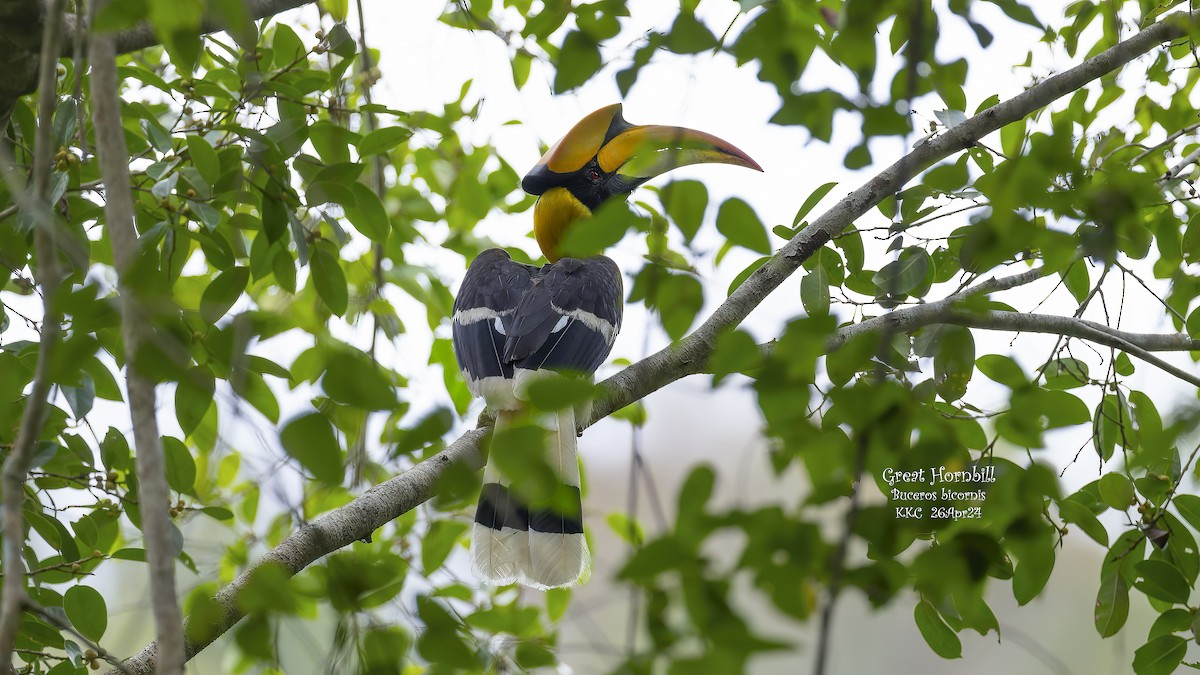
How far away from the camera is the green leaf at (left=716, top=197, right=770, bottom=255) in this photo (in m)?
0.84

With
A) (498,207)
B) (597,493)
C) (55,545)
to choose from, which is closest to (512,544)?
(597,493)

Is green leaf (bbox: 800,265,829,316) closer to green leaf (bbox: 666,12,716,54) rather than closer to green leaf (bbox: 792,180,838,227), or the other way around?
green leaf (bbox: 792,180,838,227)

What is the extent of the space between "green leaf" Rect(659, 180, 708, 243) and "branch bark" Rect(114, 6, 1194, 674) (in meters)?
0.66

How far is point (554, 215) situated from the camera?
342cm

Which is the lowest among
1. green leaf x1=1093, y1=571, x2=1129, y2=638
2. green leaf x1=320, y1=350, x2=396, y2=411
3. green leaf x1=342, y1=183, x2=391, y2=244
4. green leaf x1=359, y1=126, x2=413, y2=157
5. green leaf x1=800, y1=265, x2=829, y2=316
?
green leaf x1=1093, y1=571, x2=1129, y2=638

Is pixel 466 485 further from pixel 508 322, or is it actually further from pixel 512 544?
pixel 508 322

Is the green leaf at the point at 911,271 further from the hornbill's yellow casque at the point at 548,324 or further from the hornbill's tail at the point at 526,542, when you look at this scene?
the hornbill's tail at the point at 526,542

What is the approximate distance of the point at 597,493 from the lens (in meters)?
2.77

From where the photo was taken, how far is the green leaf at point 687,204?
2.73ft

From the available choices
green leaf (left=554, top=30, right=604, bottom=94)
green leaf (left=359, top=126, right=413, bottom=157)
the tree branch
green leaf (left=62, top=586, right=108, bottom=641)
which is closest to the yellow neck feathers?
green leaf (left=359, top=126, right=413, bottom=157)

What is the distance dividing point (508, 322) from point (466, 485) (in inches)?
71.8

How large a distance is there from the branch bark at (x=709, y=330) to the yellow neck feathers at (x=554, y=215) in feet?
4.27

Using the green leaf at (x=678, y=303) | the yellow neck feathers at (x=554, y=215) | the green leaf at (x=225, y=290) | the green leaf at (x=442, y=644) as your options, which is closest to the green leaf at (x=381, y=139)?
the green leaf at (x=225, y=290)

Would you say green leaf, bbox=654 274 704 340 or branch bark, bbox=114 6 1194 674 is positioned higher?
branch bark, bbox=114 6 1194 674
